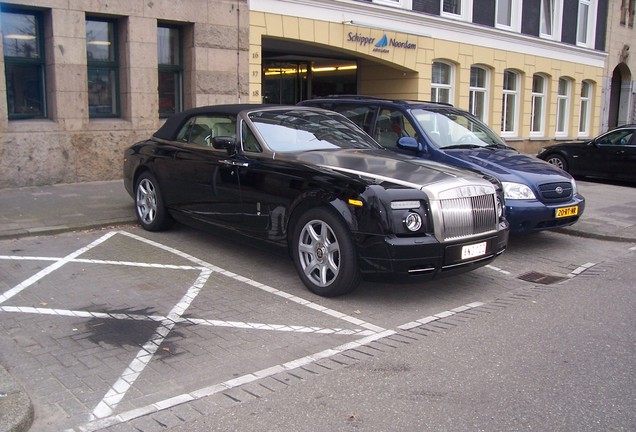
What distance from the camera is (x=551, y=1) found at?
24.1 metres

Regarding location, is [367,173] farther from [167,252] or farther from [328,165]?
[167,252]

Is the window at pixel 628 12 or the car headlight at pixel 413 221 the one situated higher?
the window at pixel 628 12

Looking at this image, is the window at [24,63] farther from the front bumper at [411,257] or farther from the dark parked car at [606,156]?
the dark parked car at [606,156]

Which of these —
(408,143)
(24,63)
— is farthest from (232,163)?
(24,63)

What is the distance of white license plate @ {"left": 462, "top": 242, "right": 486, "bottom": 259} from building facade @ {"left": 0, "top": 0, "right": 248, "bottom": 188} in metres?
8.97

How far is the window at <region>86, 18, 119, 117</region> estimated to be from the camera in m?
12.7

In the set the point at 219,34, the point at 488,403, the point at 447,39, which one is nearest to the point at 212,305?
the point at 488,403

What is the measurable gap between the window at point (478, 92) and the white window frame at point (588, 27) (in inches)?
257

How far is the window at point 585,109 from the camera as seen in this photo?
90.2 ft

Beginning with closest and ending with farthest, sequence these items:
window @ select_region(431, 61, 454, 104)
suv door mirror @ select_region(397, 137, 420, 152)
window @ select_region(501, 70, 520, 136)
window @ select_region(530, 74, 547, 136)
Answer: suv door mirror @ select_region(397, 137, 420, 152) < window @ select_region(431, 61, 454, 104) < window @ select_region(501, 70, 520, 136) < window @ select_region(530, 74, 547, 136)

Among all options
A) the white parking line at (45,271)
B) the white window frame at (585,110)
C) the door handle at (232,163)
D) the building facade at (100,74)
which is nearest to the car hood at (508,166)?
the door handle at (232,163)

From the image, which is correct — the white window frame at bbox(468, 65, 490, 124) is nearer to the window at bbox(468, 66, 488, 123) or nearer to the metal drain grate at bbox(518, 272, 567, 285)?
the window at bbox(468, 66, 488, 123)

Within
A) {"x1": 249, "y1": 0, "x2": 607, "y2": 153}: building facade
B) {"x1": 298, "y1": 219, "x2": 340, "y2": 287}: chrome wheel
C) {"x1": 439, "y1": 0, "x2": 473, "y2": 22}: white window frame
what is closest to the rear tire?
{"x1": 249, "y1": 0, "x2": 607, "y2": 153}: building facade

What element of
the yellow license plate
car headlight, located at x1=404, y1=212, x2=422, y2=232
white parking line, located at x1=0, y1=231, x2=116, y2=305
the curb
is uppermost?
car headlight, located at x1=404, y1=212, x2=422, y2=232
